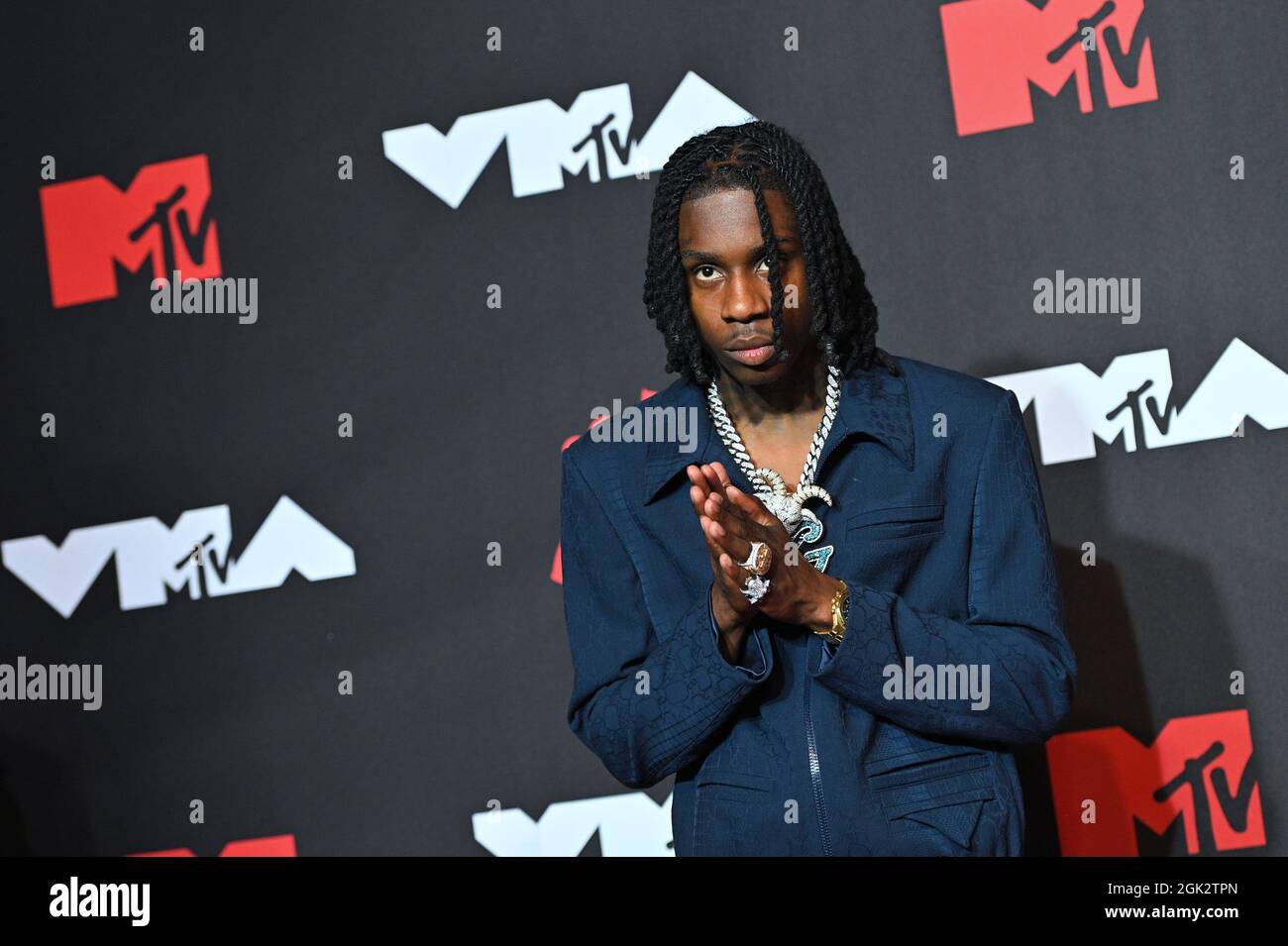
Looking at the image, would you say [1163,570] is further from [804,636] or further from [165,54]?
[165,54]

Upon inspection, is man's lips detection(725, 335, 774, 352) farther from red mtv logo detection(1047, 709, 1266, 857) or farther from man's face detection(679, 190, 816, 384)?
red mtv logo detection(1047, 709, 1266, 857)

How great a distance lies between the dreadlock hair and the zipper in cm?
37

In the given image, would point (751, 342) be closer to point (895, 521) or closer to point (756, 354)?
point (756, 354)

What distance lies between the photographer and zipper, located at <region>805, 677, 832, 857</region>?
4.78 feet

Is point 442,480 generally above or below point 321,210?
below

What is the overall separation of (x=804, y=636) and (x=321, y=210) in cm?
156

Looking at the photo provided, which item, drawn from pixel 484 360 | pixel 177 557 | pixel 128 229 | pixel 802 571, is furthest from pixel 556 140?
pixel 802 571

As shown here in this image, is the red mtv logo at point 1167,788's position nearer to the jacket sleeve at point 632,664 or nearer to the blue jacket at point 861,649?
the blue jacket at point 861,649

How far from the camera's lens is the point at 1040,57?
2.53 meters

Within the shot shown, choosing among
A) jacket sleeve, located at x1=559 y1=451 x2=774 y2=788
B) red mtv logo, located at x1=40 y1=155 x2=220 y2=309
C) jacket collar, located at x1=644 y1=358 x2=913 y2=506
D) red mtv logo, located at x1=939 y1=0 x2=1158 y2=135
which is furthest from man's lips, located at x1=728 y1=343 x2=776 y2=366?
red mtv logo, located at x1=40 y1=155 x2=220 y2=309

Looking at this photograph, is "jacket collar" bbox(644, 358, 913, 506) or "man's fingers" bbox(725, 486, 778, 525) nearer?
"man's fingers" bbox(725, 486, 778, 525)

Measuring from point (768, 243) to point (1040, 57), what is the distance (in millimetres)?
1260
